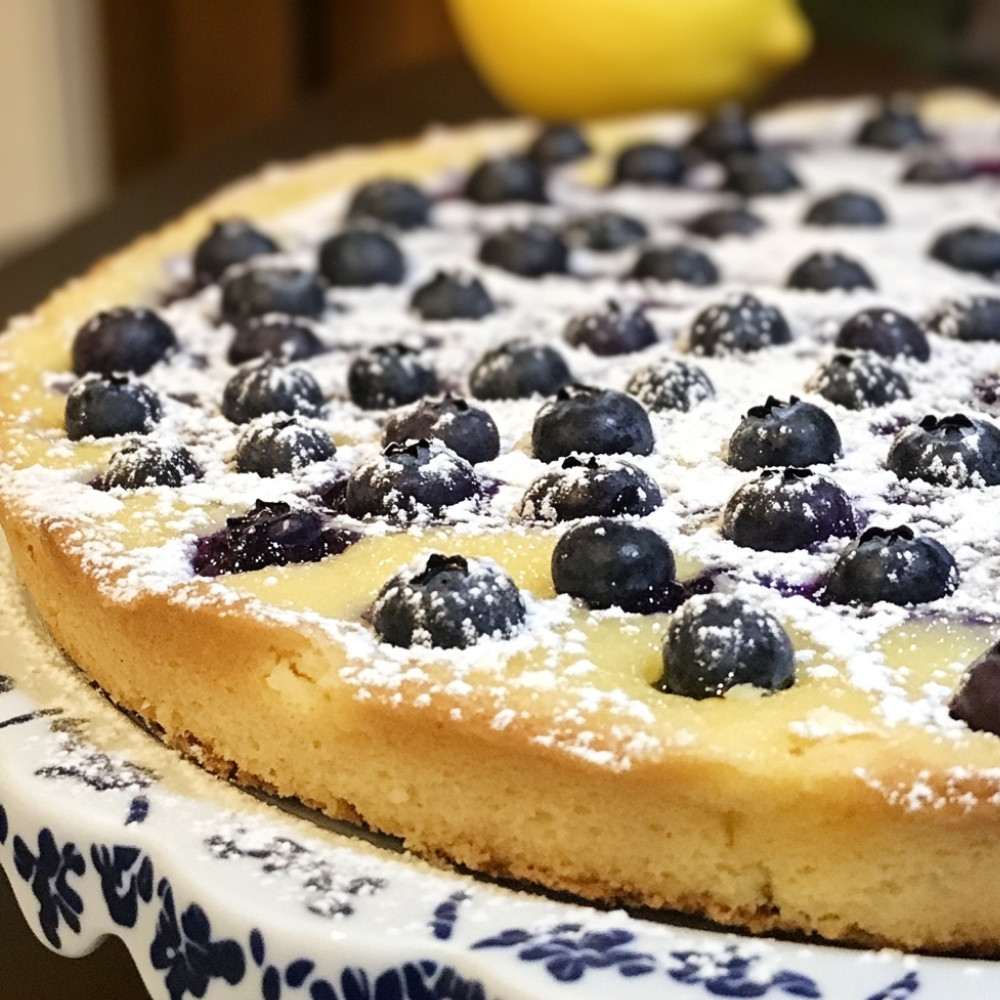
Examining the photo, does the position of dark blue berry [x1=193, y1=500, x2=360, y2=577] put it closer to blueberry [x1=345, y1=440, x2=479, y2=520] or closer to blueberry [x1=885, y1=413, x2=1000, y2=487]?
blueberry [x1=345, y1=440, x2=479, y2=520]

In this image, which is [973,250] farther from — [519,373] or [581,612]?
[581,612]

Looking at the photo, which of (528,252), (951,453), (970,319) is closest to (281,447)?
(951,453)

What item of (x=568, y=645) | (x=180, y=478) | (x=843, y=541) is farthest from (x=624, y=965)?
(x=180, y=478)

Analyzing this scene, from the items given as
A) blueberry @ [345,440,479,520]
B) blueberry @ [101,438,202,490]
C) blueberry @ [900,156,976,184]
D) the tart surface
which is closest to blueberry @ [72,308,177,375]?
the tart surface

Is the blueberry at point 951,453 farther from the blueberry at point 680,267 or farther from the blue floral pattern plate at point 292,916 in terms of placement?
the blueberry at point 680,267

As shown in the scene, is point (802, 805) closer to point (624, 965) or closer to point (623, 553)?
point (624, 965)
